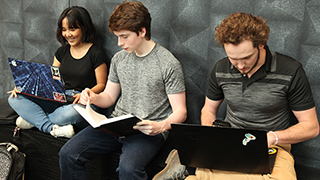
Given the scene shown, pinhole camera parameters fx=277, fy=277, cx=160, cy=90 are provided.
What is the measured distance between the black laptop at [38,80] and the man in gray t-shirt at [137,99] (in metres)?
0.35

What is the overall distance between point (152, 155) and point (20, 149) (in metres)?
1.24

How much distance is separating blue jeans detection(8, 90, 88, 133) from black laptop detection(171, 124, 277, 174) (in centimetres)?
105

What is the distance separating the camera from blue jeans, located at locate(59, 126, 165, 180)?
58.9 inches

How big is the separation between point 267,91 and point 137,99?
77cm

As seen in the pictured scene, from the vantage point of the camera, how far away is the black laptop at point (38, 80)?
187cm

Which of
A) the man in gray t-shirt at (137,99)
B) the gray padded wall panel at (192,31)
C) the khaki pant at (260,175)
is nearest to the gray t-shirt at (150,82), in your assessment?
the man in gray t-shirt at (137,99)

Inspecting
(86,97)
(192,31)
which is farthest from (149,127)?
(192,31)

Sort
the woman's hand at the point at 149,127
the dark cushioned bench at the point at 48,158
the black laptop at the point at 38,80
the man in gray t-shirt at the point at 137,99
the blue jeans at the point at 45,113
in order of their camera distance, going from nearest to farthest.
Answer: the woman's hand at the point at 149,127 < the man in gray t-shirt at the point at 137,99 < the dark cushioned bench at the point at 48,158 < the black laptop at the point at 38,80 < the blue jeans at the point at 45,113

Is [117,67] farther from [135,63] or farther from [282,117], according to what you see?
[282,117]

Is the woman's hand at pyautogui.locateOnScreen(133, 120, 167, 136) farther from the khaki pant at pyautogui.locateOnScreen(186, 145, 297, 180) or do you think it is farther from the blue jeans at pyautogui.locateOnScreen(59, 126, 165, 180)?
the khaki pant at pyautogui.locateOnScreen(186, 145, 297, 180)

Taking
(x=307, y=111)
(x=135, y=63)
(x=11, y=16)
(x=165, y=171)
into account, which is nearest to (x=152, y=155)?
(x=165, y=171)

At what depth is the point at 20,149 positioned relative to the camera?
2.20 meters

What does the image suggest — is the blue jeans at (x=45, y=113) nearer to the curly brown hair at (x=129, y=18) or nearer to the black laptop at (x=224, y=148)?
the curly brown hair at (x=129, y=18)

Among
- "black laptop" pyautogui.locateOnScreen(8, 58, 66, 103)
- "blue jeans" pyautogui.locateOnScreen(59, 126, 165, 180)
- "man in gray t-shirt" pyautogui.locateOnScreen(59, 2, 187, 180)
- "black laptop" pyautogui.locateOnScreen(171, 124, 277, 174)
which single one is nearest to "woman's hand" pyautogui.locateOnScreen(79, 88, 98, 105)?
"man in gray t-shirt" pyautogui.locateOnScreen(59, 2, 187, 180)
